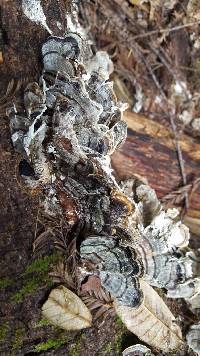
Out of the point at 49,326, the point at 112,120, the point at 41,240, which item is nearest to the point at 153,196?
the point at 112,120

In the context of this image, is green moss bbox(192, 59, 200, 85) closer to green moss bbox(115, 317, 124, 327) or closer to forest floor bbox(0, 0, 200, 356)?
forest floor bbox(0, 0, 200, 356)

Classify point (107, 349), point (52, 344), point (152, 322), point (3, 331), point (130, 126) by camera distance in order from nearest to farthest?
point (3, 331) → point (52, 344) → point (107, 349) → point (152, 322) → point (130, 126)

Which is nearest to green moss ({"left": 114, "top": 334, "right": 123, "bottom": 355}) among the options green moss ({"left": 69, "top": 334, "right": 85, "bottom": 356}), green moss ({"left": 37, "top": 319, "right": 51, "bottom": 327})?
green moss ({"left": 69, "top": 334, "right": 85, "bottom": 356})

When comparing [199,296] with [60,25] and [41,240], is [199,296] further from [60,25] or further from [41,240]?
[60,25]

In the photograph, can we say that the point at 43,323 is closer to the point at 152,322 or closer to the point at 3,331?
the point at 3,331

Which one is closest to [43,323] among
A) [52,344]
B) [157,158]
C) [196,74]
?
[52,344]
